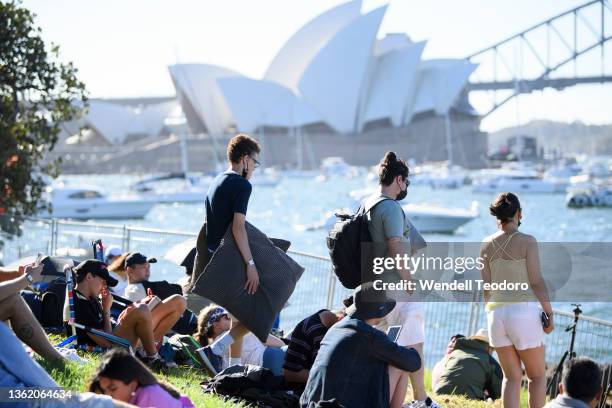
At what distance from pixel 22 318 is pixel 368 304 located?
1715 millimetres

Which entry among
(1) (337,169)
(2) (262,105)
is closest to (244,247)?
(2) (262,105)

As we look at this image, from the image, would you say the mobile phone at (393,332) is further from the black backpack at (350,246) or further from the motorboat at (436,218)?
the motorboat at (436,218)

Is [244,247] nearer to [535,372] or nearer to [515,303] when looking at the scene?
[515,303]

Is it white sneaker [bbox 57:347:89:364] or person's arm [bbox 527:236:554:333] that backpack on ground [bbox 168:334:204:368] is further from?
person's arm [bbox 527:236:554:333]

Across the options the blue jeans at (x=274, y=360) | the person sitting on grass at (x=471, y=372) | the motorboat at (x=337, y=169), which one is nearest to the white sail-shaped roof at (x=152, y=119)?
the motorboat at (x=337, y=169)

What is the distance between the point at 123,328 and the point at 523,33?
112 metres

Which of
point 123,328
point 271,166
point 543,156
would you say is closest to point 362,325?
point 123,328

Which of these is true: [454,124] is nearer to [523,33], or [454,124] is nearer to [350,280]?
[523,33]

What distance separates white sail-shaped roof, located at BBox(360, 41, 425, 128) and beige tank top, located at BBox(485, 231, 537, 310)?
265 ft

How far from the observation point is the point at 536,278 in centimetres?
510

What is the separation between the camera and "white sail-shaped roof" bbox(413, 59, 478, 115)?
96562mm

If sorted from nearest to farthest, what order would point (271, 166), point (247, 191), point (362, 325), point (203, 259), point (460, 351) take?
point (362, 325)
point (247, 191)
point (203, 259)
point (460, 351)
point (271, 166)

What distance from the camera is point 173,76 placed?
298ft

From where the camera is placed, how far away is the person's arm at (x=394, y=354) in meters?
4.46
